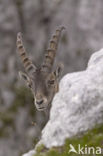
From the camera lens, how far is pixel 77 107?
861 inches

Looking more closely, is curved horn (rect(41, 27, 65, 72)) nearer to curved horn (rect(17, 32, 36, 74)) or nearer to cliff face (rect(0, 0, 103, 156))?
curved horn (rect(17, 32, 36, 74))

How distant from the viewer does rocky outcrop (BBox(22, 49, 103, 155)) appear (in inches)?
843

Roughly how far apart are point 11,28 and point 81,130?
1674 inches

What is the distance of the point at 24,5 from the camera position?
6359 cm

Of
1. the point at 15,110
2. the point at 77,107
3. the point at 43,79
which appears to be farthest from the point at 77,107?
the point at 15,110

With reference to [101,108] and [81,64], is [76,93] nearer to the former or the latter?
[101,108]

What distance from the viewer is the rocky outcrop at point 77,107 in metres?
21.4

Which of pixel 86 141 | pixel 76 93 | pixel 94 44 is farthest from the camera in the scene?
pixel 94 44

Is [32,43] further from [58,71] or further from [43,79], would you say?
[43,79]

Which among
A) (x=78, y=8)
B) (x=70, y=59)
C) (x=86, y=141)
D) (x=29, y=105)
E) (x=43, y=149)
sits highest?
(x=86, y=141)

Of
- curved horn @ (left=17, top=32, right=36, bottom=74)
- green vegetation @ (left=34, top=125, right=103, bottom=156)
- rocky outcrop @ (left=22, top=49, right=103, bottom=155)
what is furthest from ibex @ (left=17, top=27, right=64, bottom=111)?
green vegetation @ (left=34, top=125, right=103, bottom=156)

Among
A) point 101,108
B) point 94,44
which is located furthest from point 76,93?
point 94,44

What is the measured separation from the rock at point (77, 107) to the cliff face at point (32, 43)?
33.5m

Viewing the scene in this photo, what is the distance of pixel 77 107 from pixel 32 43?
1635 inches
